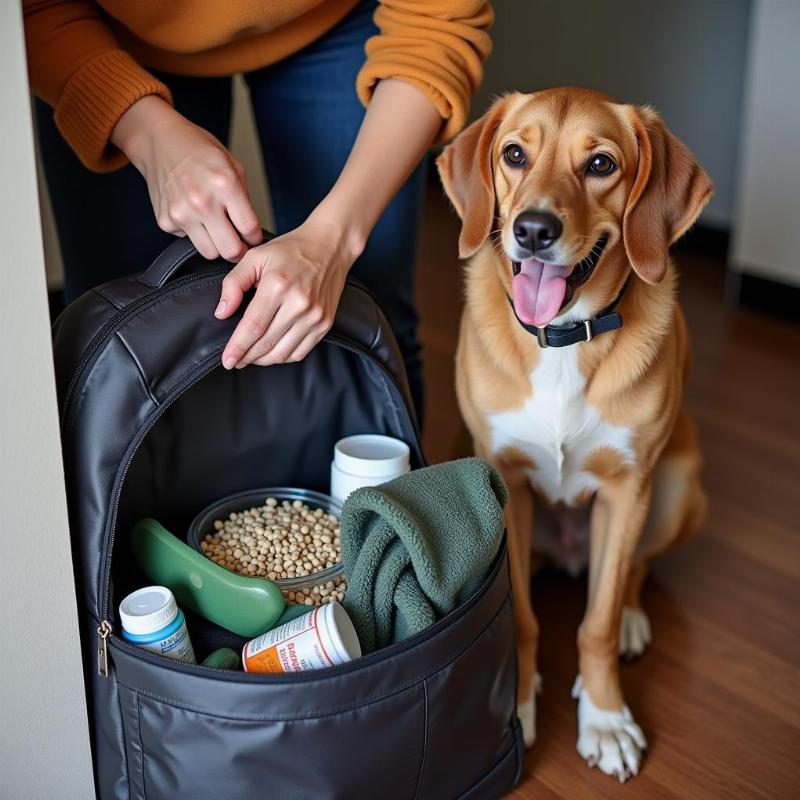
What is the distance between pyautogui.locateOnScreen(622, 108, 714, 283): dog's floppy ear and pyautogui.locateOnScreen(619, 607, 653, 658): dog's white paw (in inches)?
24.9

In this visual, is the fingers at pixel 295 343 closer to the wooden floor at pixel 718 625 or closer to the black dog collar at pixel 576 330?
the black dog collar at pixel 576 330

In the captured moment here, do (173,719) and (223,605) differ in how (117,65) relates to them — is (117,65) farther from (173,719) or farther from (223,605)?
(173,719)

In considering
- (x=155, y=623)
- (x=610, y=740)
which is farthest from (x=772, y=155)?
(x=155, y=623)

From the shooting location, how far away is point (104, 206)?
1485mm

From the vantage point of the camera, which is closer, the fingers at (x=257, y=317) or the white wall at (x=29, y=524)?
the white wall at (x=29, y=524)

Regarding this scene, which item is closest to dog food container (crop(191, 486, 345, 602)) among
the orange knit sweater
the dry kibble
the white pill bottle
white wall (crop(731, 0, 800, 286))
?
the dry kibble

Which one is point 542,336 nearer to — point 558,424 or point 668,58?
point 558,424

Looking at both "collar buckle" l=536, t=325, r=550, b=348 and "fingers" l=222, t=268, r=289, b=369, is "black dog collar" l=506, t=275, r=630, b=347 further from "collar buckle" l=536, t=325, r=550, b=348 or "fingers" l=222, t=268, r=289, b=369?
"fingers" l=222, t=268, r=289, b=369

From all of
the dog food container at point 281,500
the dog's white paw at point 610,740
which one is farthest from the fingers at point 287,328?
the dog's white paw at point 610,740

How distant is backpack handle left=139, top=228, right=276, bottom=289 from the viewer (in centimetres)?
115

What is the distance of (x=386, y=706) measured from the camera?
3.51 ft

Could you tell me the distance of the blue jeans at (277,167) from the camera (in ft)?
4.85

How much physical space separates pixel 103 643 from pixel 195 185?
529mm

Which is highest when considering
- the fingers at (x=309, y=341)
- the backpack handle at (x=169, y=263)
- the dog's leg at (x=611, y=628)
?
the backpack handle at (x=169, y=263)
